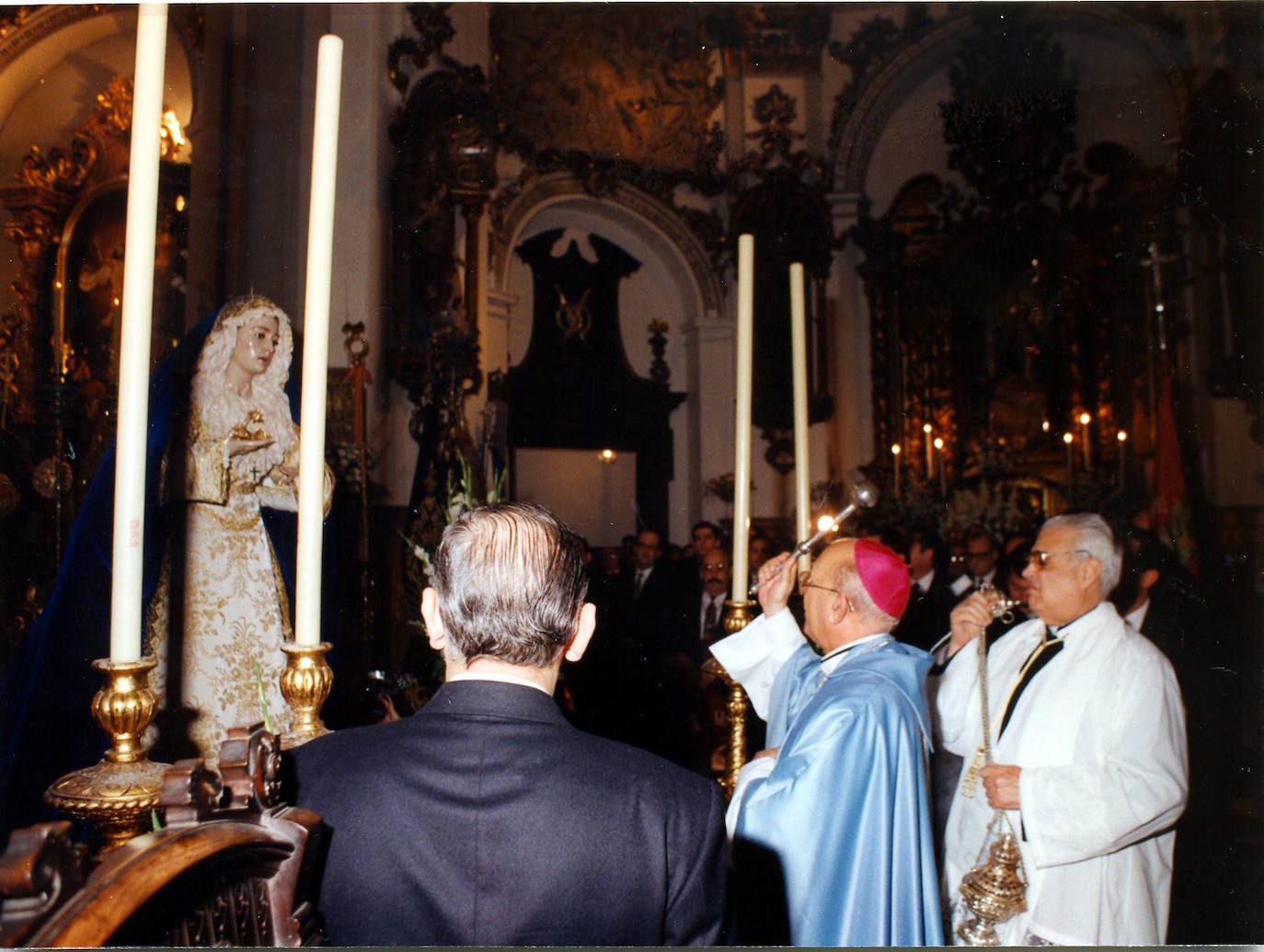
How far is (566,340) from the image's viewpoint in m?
11.8

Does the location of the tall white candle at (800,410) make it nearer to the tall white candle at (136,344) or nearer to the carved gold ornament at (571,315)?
the tall white candle at (136,344)

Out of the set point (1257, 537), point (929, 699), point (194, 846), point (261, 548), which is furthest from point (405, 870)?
point (1257, 537)

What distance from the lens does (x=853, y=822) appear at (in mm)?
2033

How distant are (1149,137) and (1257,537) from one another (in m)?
5.45

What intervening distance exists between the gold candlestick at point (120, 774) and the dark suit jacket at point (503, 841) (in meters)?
0.21

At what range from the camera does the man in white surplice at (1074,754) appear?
2.39 meters

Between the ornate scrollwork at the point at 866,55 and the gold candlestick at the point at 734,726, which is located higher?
the ornate scrollwork at the point at 866,55

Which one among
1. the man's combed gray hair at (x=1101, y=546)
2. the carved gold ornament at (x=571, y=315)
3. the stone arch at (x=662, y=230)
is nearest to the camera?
the man's combed gray hair at (x=1101, y=546)

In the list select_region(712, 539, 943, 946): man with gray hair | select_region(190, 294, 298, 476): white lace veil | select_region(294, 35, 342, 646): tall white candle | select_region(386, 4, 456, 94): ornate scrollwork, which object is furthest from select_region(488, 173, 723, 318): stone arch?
select_region(294, 35, 342, 646): tall white candle

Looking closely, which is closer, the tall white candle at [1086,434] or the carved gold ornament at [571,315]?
the tall white candle at [1086,434]

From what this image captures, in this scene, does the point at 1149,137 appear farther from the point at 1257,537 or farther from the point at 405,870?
the point at 405,870

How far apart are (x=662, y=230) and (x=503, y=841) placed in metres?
10.7

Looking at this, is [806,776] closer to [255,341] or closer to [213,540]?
[213,540]

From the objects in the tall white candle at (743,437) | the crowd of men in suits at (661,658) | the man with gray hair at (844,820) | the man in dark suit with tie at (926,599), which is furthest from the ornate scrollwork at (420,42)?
the man with gray hair at (844,820)
